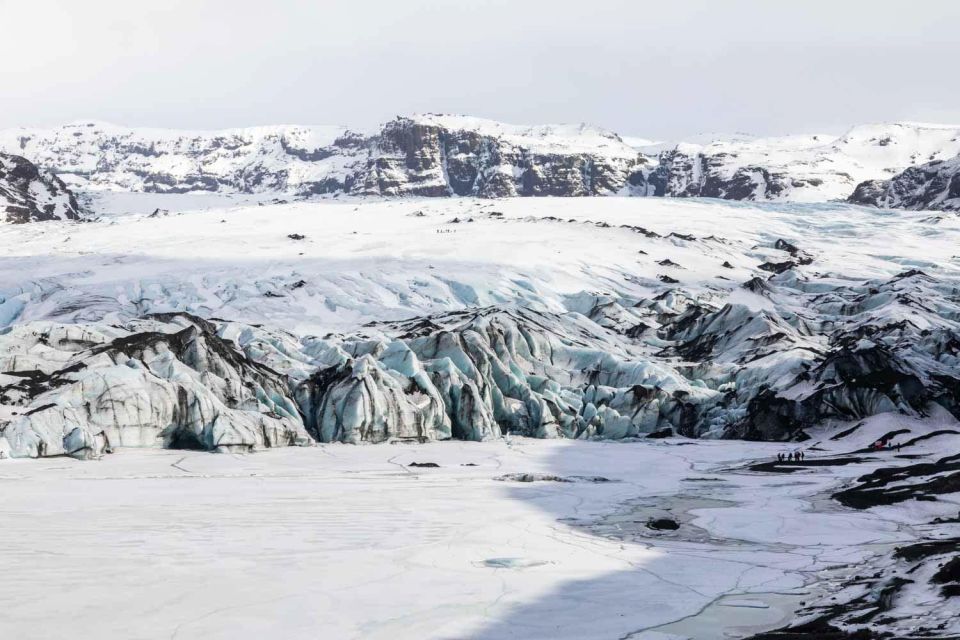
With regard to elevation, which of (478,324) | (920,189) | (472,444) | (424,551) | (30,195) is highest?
(920,189)

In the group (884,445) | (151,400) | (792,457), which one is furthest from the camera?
(884,445)

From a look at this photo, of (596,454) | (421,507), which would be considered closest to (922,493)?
(421,507)

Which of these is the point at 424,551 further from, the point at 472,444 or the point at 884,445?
the point at 884,445

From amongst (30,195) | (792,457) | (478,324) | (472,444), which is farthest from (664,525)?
(30,195)

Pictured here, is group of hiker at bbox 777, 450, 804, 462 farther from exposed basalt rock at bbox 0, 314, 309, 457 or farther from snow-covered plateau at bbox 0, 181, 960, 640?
exposed basalt rock at bbox 0, 314, 309, 457

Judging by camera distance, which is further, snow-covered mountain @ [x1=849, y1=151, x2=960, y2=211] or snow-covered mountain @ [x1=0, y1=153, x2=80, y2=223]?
snow-covered mountain @ [x1=849, y1=151, x2=960, y2=211]

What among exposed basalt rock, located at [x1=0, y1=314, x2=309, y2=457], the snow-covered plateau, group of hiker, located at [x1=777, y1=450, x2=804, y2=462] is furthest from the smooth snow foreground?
group of hiker, located at [x1=777, y1=450, x2=804, y2=462]
